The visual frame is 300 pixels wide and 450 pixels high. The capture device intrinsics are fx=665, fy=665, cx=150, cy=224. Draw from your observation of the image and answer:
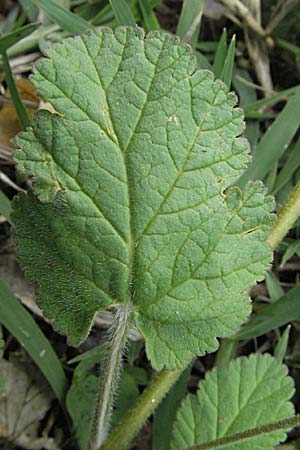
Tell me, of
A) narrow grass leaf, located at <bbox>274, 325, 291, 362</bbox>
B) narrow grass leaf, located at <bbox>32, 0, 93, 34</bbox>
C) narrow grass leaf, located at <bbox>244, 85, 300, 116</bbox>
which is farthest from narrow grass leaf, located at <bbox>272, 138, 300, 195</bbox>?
narrow grass leaf, located at <bbox>32, 0, 93, 34</bbox>

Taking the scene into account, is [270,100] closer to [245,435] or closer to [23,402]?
[245,435]

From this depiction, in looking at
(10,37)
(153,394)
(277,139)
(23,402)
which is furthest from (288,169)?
(23,402)

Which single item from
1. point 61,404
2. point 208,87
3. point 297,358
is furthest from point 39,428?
point 208,87

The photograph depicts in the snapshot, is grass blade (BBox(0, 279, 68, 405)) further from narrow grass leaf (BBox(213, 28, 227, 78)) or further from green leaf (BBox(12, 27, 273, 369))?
narrow grass leaf (BBox(213, 28, 227, 78))

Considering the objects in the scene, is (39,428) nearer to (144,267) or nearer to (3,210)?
(3,210)

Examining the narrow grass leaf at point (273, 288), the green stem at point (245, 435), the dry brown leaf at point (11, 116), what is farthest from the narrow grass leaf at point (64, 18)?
the green stem at point (245, 435)

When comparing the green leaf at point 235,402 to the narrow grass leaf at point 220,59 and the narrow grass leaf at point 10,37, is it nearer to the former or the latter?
the narrow grass leaf at point 220,59
